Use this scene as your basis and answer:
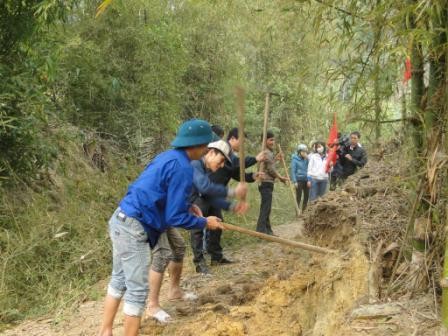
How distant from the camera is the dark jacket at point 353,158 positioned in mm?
10219

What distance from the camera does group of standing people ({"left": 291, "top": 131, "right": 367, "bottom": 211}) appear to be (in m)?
10.2

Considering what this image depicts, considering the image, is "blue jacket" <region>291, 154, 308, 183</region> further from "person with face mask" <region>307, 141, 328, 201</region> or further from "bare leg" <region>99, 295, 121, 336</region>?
"bare leg" <region>99, 295, 121, 336</region>

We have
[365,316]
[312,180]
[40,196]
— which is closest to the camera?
[365,316]

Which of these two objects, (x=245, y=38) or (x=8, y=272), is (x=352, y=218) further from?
(x=245, y=38)

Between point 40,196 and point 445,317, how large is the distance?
6.52 meters

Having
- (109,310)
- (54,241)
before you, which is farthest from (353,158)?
(109,310)

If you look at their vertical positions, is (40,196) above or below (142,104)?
below

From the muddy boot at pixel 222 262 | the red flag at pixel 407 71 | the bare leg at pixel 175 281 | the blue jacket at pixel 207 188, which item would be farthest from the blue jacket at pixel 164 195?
the muddy boot at pixel 222 262

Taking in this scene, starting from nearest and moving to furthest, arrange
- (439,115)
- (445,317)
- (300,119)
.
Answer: (445,317) → (439,115) → (300,119)

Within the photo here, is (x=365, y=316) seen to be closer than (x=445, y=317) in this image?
No

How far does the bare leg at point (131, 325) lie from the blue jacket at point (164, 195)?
2.05ft

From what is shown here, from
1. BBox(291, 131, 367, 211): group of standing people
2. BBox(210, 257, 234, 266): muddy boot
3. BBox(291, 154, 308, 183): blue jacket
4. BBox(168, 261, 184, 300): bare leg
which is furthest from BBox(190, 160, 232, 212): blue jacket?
BBox(291, 154, 308, 183): blue jacket

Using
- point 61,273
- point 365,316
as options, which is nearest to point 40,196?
point 61,273

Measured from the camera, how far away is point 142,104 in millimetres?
11414
